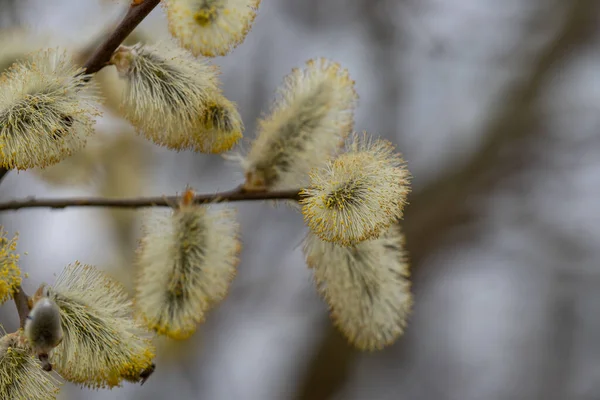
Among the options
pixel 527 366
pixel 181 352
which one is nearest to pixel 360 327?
pixel 181 352

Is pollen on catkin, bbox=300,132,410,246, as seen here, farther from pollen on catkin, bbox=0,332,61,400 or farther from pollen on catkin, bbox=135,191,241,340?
pollen on catkin, bbox=0,332,61,400

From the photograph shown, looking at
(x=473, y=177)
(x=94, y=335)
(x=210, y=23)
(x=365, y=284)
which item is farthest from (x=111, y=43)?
(x=473, y=177)

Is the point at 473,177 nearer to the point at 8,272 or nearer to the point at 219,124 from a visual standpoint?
the point at 219,124

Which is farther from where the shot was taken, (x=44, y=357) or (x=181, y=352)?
(x=181, y=352)

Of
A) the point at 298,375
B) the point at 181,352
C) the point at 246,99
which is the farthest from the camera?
the point at 246,99

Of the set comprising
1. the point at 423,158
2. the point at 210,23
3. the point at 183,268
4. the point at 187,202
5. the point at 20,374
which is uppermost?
the point at 423,158

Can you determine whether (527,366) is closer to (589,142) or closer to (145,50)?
(589,142)
